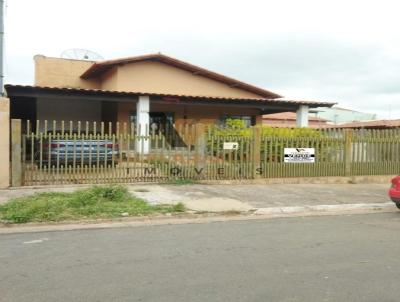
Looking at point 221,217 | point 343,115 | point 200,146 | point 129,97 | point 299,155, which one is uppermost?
point 343,115

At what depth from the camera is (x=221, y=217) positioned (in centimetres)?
945

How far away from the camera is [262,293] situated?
4.58 metres

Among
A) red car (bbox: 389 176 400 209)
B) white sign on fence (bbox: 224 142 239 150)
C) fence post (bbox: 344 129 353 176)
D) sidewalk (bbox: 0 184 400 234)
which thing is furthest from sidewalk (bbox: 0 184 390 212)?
red car (bbox: 389 176 400 209)

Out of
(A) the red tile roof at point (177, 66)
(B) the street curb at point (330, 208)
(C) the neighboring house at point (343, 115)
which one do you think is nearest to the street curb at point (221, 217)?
(B) the street curb at point (330, 208)

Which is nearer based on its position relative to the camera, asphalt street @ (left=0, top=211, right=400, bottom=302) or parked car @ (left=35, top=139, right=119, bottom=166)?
asphalt street @ (left=0, top=211, right=400, bottom=302)

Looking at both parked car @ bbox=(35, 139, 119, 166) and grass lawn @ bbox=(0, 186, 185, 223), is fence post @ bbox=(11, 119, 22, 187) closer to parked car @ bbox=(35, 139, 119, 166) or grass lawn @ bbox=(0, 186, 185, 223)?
parked car @ bbox=(35, 139, 119, 166)

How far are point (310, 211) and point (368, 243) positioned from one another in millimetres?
3500

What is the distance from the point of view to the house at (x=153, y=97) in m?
23.3

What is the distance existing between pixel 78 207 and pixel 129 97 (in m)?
11.9

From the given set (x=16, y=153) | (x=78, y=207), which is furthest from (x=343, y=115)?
(x=78, y=207)

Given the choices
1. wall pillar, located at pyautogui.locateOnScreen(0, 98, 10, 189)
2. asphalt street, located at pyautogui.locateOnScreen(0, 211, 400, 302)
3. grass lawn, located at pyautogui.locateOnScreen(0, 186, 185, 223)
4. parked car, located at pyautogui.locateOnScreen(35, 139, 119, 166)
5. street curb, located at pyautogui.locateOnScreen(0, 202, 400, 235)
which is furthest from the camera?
parked car, located at pyautogui.locateOnScreen(35, 139, 119, 166)

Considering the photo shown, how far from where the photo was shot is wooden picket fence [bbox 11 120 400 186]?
40.7 feet

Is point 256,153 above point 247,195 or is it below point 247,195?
above

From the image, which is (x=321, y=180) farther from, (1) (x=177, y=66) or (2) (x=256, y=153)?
(1) (x=177, y=66)
